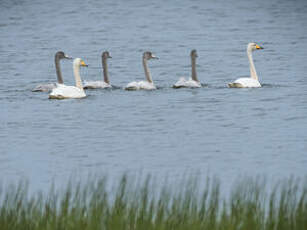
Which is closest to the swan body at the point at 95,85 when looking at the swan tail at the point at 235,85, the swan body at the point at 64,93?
the swan body at the point at 64,93

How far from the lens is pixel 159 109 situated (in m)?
21.5

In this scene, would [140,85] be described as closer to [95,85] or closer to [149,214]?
[95,85]

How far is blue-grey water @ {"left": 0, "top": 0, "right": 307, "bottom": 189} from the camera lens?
47.5 feet

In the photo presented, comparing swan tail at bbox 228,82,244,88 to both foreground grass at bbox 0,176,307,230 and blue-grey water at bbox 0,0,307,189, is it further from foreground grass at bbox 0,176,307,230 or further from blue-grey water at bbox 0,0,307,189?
foreground grass at bbox 0,176,307,230

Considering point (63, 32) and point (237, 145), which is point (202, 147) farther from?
point (63, 32)

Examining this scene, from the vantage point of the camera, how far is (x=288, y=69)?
31.7m

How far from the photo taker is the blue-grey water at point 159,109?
47.5 ft

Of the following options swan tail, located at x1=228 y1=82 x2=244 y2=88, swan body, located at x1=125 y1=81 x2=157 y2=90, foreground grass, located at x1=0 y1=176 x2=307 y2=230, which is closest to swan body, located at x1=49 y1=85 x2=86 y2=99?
swan body, located at x1=125 y1=81 x2=157 y2=90

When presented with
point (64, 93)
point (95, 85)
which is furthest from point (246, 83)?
point (64, 93)

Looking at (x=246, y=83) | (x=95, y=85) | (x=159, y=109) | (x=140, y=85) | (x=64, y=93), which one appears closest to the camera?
(x=159, y=109)

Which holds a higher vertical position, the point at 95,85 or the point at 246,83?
the point at 95,85

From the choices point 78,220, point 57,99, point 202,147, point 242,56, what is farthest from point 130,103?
point 242,56

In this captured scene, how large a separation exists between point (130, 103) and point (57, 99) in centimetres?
192

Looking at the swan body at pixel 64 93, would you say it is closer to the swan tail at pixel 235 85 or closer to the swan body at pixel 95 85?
the swan body at pixel 95 85
